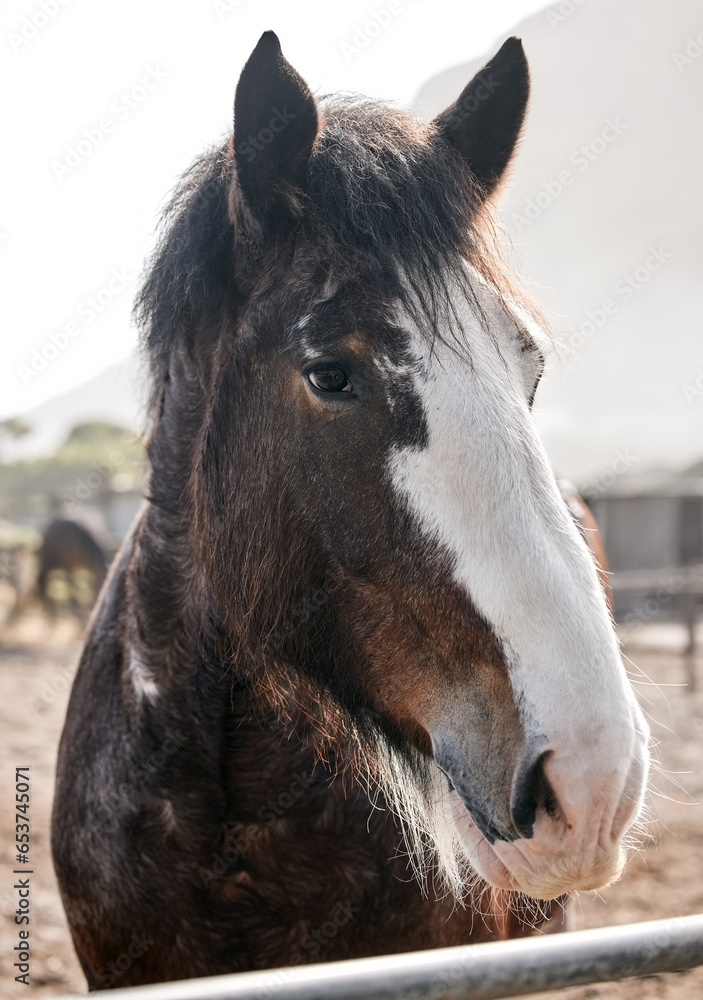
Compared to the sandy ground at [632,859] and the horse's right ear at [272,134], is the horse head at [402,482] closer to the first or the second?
the horse's right ear at [272,134]

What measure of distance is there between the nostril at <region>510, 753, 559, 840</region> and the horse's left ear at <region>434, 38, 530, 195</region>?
164cm

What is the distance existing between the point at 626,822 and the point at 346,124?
1783 mm

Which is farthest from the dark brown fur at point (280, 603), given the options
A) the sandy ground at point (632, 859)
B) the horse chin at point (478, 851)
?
the sandy ground at point (632, 859)

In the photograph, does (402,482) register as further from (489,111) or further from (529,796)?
(489,111)

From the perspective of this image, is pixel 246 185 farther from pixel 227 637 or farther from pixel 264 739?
pixel 264 739

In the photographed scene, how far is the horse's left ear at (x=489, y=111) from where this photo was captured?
2121 mm

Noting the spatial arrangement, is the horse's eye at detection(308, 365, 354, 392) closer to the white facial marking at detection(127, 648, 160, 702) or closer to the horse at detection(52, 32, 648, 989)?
the horse at detection(52, 32, 648, 989)

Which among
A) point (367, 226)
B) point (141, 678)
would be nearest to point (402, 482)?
point (367, 226)

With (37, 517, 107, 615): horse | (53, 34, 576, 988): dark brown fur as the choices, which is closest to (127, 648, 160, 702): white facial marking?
(53, 34, 576, 988): dark brown fur

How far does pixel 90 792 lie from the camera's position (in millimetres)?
2434

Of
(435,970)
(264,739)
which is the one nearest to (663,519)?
(264,739)

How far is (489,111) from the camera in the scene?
2133 millimetres

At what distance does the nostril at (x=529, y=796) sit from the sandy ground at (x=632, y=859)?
13.0 inches

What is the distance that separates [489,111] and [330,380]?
1062 millimetres
